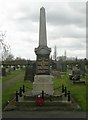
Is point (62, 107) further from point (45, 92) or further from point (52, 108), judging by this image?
point (45, 92)

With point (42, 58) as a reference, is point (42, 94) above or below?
below

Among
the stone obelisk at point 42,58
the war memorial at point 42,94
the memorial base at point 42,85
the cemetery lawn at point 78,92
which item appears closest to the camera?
the war memorial at point 42,94

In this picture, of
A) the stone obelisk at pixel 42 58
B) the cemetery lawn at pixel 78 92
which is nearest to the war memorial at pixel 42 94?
the stone obelisk at pixel 42 58

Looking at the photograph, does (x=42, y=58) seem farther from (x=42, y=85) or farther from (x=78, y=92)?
(x=78, y=92)

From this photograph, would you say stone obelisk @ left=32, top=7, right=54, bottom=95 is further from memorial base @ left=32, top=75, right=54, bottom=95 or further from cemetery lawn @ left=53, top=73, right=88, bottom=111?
cemetery lawn @ left=53, top=73, right=88, bottom=111

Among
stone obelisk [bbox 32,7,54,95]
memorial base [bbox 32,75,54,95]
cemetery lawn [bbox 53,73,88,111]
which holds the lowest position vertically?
cemetery lawn [bbox 53,73,88,111]

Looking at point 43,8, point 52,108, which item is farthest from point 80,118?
point 43,8

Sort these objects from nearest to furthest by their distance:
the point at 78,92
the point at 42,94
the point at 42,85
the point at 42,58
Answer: the point at 42,94 < the point at 42,85 < the point at 42,58 < the point at 78,92

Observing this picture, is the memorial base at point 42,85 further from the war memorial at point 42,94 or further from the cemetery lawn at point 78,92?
the cemetery lawn at point 78,92

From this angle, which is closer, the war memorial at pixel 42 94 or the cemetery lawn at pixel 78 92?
the war memorial at pixel 42 94

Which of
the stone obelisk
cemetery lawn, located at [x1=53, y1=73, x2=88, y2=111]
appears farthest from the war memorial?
cemetery lawn, located at [x1=53, y1=73, x2=88, y2=111]

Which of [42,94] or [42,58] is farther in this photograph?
[42,58]

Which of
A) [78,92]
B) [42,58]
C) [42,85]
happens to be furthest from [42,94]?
[78,92]

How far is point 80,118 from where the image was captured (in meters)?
13.8
